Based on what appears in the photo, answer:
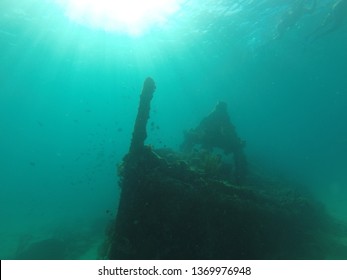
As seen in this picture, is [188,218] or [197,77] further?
[197,77]

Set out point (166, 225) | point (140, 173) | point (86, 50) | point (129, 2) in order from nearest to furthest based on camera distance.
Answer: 1. point (166, 225)
2. point (140, 173)
3. point (129, 2)
4. point (86, 50)

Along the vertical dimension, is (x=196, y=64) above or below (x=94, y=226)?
above

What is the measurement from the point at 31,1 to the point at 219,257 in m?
26.7

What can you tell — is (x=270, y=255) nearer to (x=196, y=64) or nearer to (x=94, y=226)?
(x=94, y=226)

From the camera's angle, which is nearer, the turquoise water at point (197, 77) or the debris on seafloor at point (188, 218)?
the debris on seafloor at point (188, 218)

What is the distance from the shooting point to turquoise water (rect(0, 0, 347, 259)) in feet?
91.7

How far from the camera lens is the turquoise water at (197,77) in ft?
91.7

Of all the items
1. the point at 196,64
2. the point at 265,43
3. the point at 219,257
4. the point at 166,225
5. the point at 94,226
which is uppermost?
the point at 196,64

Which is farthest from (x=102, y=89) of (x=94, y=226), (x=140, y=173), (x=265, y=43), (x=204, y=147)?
(x=140, y=173)

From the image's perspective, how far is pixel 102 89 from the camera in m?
83.6

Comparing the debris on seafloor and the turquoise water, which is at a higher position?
the turquoise water

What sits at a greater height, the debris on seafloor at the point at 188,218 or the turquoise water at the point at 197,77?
the turquoise water at the point at 197,77

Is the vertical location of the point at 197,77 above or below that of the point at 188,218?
above

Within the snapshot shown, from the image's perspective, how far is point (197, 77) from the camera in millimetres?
54375
